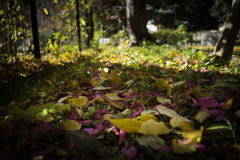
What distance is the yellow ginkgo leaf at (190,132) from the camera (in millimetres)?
777

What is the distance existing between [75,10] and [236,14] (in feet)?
14.6

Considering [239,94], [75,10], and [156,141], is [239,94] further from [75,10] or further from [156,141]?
[75,10]

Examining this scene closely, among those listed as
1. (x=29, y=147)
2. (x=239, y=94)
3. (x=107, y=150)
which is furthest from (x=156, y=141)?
(x=239, y=94)

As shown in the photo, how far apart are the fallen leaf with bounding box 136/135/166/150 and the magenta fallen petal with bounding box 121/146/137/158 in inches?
2.5

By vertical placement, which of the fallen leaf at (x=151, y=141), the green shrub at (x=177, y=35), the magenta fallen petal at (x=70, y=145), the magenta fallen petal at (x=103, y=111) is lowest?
the magenta fallen petal at (x=70, y=145)

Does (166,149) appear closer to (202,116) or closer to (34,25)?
(202,116)

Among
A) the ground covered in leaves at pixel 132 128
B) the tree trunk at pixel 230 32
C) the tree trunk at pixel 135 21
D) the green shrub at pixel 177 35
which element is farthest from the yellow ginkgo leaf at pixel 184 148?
the green shrub at pixel 177 35

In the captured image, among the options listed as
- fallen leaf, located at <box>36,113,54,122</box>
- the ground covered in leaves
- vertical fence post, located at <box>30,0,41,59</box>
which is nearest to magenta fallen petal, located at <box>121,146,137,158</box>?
the ground covered in leaves

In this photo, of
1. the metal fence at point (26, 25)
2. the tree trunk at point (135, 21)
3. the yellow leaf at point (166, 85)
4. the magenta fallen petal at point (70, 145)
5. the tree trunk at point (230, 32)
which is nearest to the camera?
the magenta fallen petal at point (70, 145)

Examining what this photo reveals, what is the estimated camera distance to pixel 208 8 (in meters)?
15.8

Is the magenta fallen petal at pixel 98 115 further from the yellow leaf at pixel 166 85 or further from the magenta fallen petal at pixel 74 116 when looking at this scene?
the yellow leaf at pixel 166 85

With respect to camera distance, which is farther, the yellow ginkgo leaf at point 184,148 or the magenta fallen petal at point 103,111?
the magenta fallen petal at point 103,111

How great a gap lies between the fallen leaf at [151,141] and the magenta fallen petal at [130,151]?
0.20ft

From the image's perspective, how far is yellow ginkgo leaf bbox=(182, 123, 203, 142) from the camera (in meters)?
0.78
